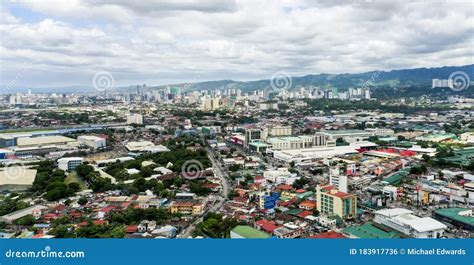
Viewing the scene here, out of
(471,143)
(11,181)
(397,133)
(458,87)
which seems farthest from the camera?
(458,87)

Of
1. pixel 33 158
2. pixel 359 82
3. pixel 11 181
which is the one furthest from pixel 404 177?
pixel 359 82

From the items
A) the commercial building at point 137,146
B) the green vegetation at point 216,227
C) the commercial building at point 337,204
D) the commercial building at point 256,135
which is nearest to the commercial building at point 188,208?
the green vegetation at point 216,227

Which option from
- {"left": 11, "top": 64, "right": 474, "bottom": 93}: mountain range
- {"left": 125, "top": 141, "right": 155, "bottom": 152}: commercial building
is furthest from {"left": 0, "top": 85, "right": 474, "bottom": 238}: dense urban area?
{"left": 11, "top": 64, "right": 474, "bottom": 93}: mountain range

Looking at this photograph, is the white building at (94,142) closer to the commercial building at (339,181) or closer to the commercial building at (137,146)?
the commercial building at (137,146)

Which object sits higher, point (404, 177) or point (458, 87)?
point (458, 87)

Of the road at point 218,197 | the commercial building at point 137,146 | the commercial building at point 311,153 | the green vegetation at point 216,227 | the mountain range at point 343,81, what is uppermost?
the mountain range at point 343,81

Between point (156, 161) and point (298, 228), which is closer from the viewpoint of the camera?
point (298, 228)

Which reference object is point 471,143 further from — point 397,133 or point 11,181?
point 11,181

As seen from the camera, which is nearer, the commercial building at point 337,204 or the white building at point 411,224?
the white building at point 411,224
